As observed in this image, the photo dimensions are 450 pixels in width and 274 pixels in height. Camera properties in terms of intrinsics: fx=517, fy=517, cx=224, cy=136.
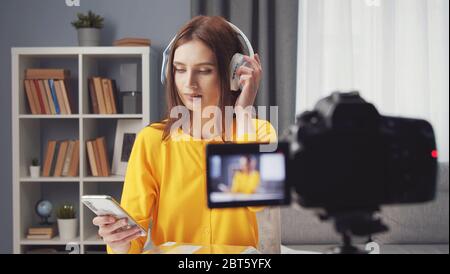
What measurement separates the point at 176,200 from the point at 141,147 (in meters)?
0.11

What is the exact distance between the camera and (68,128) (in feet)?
7.93

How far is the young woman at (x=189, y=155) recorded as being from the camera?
80 centimetres

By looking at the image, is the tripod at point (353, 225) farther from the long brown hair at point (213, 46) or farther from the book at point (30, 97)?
the book at point (30, 97)

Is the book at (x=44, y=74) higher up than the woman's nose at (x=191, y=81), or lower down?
higher up

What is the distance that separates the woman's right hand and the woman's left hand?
9.6 inches

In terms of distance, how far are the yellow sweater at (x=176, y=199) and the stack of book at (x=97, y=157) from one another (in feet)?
4.56

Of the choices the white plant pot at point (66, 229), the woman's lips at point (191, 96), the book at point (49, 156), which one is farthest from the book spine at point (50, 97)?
the woman's lips at point (191, 96)

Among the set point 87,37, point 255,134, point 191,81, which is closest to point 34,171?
point 87,37

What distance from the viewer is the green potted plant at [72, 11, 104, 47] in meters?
2.21

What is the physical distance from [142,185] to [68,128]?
1696 millimetres

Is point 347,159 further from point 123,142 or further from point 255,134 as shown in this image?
point 123,142

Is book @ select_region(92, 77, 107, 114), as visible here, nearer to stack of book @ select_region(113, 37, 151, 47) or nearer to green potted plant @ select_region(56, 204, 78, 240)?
stack of book @ select_region(113, 37, 151, 47)

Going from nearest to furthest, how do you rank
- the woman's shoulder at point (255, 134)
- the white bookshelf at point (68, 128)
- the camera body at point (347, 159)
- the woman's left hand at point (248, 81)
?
the camera body at point (347, 159) < the woman's shoulder at point (255, 134) < the woman's left hand at point (248, 81) < the white bookshelf at point (68, 128)

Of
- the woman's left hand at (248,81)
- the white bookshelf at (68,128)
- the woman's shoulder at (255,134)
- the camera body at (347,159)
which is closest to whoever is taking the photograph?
the camera body at (347,159)
